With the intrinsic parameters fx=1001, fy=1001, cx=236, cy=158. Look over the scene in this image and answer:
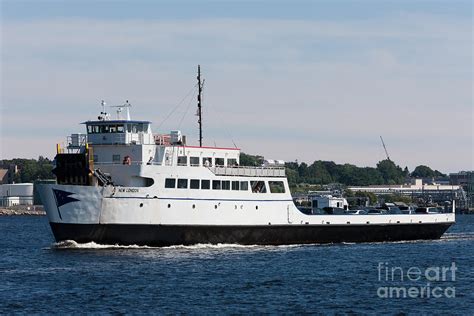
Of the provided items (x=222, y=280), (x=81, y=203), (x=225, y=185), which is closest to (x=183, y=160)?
(x=225, y=185)

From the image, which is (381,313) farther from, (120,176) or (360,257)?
(120,176)

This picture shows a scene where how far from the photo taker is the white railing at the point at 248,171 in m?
57.3

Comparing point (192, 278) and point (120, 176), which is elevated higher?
point (120, 176)

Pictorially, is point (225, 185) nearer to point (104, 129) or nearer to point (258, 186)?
point (258, 186)

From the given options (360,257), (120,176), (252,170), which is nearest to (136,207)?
(120,176)

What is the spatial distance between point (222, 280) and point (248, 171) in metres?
16.3

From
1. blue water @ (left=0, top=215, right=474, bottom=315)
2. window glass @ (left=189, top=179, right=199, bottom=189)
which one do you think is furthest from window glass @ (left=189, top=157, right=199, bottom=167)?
blue water @ (left=0, top=215, right=474, bottom=315)

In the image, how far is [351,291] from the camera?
4156cm

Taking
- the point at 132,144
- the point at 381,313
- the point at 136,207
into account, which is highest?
the point at 132,144

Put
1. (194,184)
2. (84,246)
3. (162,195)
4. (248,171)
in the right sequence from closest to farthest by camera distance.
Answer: (84,246)
(162,195)
(194,184)
(248,171)

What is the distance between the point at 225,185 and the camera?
57.4 m

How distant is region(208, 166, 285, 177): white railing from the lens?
5734cm

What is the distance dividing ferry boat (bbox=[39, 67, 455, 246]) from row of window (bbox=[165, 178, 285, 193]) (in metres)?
0.05

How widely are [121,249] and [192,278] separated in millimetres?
10218
